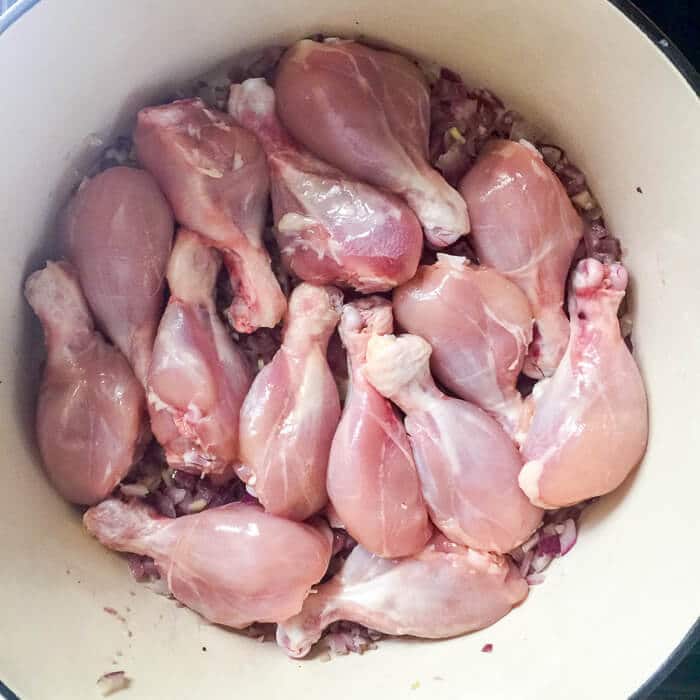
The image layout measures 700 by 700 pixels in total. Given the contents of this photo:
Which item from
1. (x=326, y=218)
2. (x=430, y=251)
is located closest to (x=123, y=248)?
(x=326, y=218)

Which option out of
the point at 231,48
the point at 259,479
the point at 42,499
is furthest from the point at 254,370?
the point at 231,48

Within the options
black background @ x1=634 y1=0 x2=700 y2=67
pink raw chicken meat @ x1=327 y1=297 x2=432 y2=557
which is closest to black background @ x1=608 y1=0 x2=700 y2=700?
black background @ x1=634 y1=0 x2=700 y2=67

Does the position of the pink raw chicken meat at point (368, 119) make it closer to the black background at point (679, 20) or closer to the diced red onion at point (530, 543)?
the black background at point (679, 20)

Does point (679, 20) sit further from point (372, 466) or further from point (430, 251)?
point (372, 466)

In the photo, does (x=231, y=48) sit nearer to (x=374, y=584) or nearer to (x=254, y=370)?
(x=254, y=370)

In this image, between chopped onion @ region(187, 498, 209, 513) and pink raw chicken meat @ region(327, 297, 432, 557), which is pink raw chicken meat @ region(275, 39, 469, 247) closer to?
pink raw chicken meat @ region(327, 297, 432, 557)

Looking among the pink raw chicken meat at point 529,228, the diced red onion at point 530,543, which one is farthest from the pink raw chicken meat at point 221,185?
the diced red onion at point 530,543
